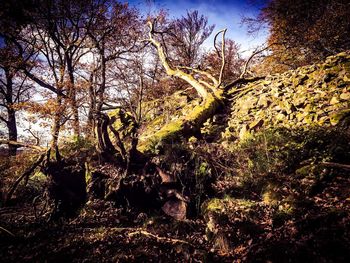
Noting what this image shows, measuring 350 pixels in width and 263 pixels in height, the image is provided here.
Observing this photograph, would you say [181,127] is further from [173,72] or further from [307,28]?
[307,28]

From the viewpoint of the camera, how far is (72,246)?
4156mm

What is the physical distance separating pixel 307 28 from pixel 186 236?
1123 centimetres

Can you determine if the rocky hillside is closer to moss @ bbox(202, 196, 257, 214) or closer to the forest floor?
the forest floor

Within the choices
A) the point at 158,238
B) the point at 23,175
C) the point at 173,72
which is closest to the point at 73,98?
the point at 173,72

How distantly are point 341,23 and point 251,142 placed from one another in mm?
7465

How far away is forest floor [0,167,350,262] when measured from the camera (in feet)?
9.87

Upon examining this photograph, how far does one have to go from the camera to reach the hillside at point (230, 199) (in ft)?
11.2

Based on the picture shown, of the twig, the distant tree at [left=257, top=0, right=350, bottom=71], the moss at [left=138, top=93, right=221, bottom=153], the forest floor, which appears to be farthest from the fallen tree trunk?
the distant tree at [left=257, top=0, right=350, bottom=71]

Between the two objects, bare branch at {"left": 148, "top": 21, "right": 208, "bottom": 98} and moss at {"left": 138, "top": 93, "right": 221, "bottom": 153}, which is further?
bare branch at {"left": 148, "top": 21, "right": 208, "bottom": 98}

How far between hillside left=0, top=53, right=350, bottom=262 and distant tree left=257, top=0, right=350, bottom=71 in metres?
2.77

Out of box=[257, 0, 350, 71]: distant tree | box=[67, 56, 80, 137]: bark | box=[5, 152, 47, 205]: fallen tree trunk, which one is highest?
box=[257, 0, 350, 71]: distant tree

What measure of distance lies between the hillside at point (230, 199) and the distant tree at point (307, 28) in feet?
9.09

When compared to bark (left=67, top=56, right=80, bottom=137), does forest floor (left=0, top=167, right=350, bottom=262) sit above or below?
below

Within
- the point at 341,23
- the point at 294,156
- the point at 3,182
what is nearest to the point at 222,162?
the point at 294,156
